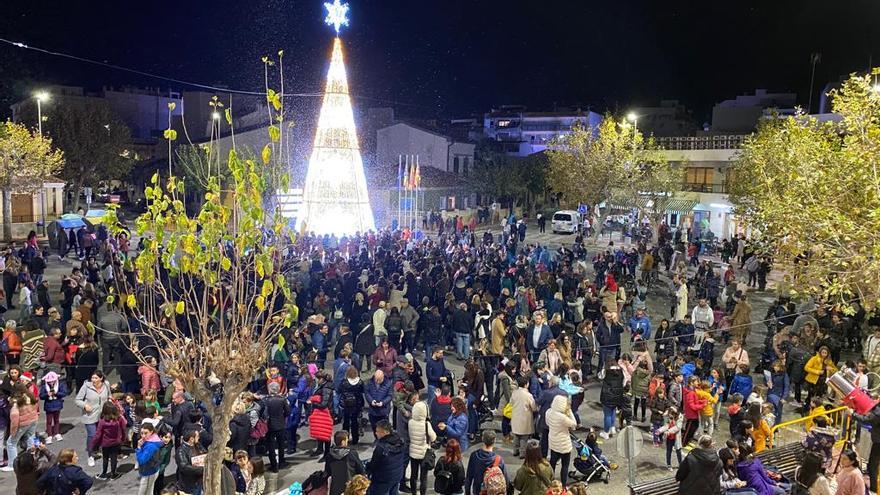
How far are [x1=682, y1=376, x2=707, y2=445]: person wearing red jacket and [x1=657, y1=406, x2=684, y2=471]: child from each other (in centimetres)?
20

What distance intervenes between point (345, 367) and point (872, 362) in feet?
29.1

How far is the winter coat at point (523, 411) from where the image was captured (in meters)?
9.72

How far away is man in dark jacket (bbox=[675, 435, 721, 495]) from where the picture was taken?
7.30m

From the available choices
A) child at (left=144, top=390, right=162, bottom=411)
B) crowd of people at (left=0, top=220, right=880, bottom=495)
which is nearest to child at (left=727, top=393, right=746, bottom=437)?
crowd of people at (left=0, top=220, right=880, bottom=495)

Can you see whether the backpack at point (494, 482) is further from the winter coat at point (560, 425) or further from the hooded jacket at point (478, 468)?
the winter coat at point (560, 425)

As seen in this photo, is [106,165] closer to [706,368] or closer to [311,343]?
[311,343]

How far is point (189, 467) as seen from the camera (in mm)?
7684

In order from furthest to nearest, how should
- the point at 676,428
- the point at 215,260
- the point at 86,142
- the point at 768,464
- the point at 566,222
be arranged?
the point at 86,142 < the point at 566,222 < the point at 676,428 < the point at 768,464 < the point at 215,260

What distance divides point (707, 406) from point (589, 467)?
2.02 metres

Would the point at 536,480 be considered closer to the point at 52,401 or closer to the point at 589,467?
the point at 589,467

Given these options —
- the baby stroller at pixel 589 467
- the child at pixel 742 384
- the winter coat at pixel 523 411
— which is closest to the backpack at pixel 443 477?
the winter coat at pixel 523 411

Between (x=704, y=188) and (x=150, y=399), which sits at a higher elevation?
(x=704, y=188)

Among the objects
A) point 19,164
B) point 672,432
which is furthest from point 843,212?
point 19,164

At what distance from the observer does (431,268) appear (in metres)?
18.7
